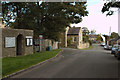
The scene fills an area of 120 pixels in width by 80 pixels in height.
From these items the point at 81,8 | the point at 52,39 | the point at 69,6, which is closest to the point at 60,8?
the point at 69,6

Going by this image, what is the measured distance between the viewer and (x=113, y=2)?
438 inches

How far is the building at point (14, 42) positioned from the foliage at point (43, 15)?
3581mm

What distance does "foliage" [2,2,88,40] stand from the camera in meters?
22.0

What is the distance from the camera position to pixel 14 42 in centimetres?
1723

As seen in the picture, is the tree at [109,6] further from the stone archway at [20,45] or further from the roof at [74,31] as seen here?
the roof at [74,31]

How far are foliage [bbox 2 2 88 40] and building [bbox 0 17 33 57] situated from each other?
358 cm

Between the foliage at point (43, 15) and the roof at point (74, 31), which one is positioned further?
the roof at point (74, 31)

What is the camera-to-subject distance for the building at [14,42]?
15688mm

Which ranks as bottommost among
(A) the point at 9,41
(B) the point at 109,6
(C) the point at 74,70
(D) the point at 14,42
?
(C) the point at 74,70

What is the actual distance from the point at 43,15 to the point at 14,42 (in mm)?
9095

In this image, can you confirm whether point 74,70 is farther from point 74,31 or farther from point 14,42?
point 74,31

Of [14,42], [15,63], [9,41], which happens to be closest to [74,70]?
[15,63]

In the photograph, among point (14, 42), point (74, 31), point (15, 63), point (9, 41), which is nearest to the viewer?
point (15, 63)

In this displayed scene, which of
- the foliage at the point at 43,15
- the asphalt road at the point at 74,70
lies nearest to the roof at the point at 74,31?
the foliage at the point at 43,15
